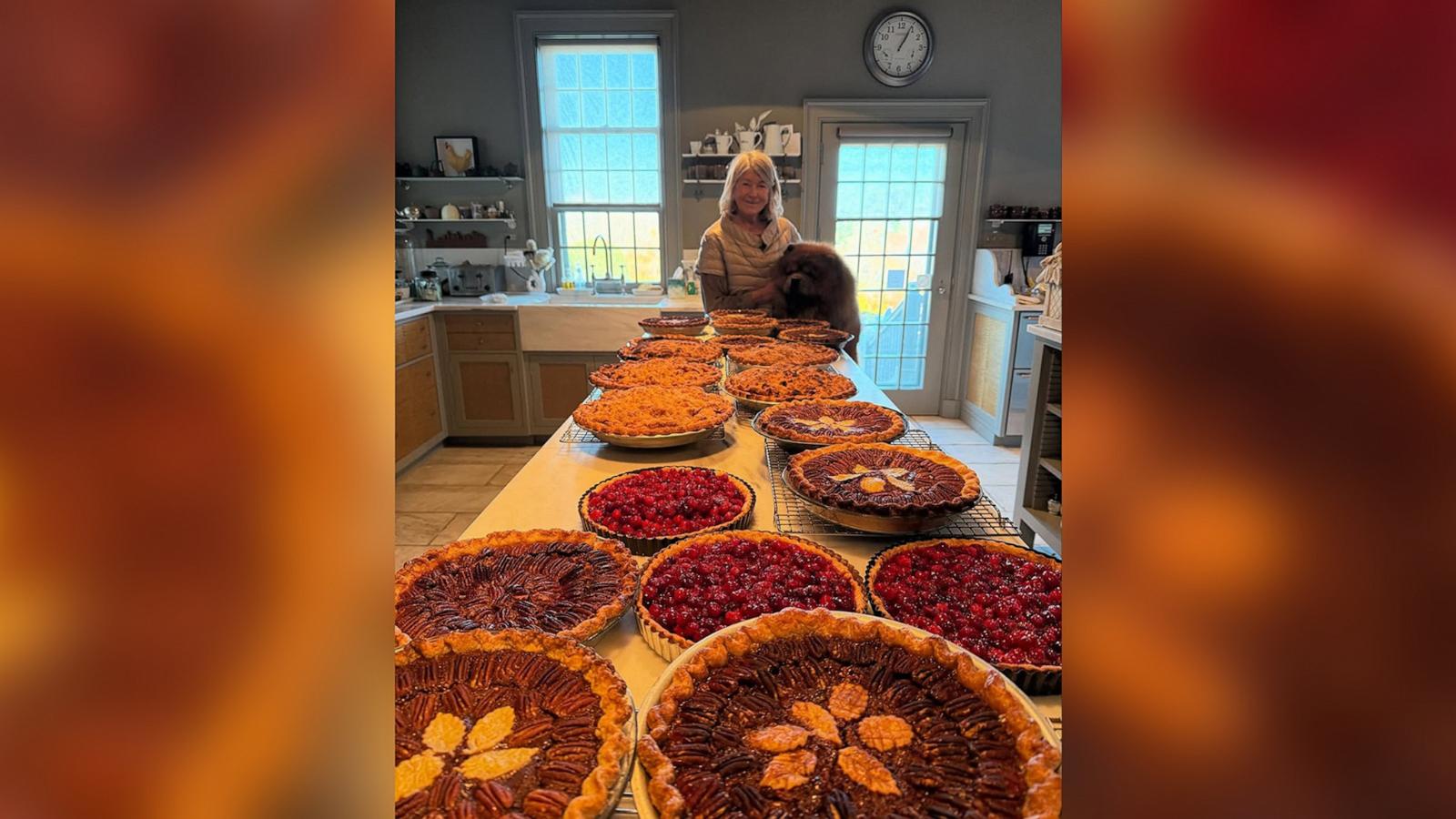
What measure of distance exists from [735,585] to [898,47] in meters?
6.06

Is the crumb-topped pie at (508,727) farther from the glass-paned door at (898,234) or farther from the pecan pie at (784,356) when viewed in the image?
the glass-paned door at (898,234)

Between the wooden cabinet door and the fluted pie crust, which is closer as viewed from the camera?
the fluted pie crust

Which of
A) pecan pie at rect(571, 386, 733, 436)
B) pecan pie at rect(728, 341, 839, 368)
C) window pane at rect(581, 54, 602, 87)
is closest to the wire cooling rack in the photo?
pecan pie at rect(571, 386, 733, 436)

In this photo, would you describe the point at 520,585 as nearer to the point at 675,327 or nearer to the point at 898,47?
the point at 675,327

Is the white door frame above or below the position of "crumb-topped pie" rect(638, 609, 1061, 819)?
above

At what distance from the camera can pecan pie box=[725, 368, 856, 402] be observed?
2895mm

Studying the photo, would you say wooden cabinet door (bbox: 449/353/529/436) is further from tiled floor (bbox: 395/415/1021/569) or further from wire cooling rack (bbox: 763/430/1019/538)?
wire cooling rack (bbox: 763/430/1019/538)

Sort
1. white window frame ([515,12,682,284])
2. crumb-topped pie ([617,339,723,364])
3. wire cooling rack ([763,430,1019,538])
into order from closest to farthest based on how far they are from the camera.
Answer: wire cooling rack ([763,430,1019,538]) < crumb-topped pie ([617,339,723,364]) < white window frame ([515,12,682,284])

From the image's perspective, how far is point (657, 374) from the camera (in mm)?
3178

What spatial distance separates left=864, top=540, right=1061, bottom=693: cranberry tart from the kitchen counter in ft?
0.29
